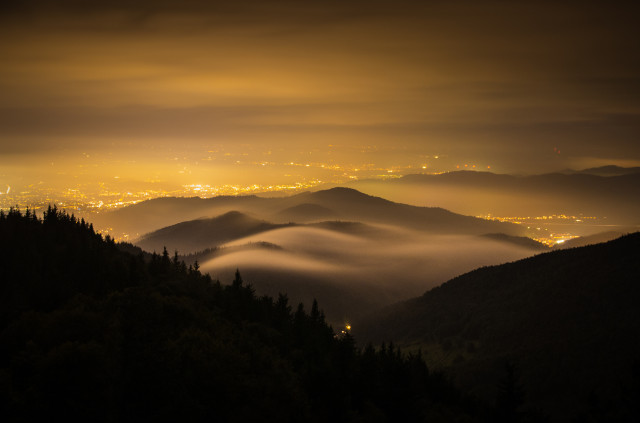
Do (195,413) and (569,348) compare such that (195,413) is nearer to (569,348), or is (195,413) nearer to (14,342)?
(14,342)

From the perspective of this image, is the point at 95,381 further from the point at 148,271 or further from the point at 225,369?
the point at 148,271

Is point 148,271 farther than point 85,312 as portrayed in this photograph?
Yes

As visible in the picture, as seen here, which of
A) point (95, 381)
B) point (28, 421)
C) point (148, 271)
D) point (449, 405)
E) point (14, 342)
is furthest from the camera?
point (148, 271)

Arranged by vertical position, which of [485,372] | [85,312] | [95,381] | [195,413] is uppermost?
[85,312]

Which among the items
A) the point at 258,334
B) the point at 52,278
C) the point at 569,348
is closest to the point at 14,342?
the point at 52,278

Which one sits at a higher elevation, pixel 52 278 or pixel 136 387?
pixel 52 278

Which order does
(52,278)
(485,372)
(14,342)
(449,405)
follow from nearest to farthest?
(14,342)
(52,278)
(449,405)
(485,372)
